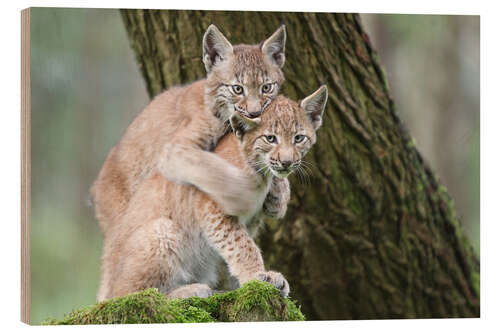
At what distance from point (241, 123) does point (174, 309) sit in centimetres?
159

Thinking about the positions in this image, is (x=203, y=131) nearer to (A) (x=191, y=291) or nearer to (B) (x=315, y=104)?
(B) (x=315, y=104)

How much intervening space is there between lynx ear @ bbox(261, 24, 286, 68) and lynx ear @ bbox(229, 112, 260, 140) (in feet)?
2.32

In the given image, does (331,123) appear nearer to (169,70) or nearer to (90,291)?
(169,70)

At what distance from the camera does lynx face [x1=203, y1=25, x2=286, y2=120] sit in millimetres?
6270

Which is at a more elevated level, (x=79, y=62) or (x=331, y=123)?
(x=79, y=62)

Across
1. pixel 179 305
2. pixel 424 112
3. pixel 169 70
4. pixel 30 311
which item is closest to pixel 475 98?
pixel 424 112

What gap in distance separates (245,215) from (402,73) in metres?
2.47

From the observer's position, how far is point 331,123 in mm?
7137

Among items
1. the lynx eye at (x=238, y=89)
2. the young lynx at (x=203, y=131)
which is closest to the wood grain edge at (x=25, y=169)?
the young lynx at (x=203, y=131)

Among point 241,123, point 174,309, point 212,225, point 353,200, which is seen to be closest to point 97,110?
point 241,123

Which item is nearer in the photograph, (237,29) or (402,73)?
(237,29)

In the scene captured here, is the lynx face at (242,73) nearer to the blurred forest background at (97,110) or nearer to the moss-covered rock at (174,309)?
the blurred forest background at (97,110)

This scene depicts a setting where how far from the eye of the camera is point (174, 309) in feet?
19.0

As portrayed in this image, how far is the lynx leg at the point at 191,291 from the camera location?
6.09 meters
